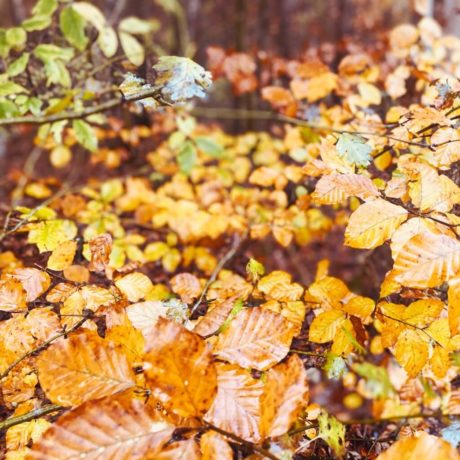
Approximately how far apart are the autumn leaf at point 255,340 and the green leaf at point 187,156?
1.61 metres

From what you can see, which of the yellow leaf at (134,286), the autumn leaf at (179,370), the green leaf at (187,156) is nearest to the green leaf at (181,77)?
the yellow leaf at (134,286)

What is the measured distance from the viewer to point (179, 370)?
29.1 inches

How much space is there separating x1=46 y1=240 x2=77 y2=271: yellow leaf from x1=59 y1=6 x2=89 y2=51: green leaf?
1.06m

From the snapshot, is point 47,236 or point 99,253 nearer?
point 99,253

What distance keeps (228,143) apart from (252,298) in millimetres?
2297

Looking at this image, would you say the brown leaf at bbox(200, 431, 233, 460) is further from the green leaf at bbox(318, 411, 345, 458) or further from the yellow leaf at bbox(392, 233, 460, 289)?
the yellow leaf at bbox(392, 233, 460, 289)

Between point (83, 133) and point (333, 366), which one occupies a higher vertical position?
point (83, 133)

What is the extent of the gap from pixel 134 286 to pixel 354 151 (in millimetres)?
768

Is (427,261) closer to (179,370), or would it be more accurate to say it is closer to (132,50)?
(179,370)

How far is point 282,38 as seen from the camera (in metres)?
10.0

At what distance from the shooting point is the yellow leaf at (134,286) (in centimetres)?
115

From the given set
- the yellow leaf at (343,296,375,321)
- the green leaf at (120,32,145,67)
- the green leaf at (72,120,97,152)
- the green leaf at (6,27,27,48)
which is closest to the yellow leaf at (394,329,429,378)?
the yellow leaf at (343,296,375,321)

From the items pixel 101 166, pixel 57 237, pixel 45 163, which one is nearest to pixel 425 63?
pixel 57 237

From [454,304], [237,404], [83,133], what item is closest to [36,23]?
[83,133]
